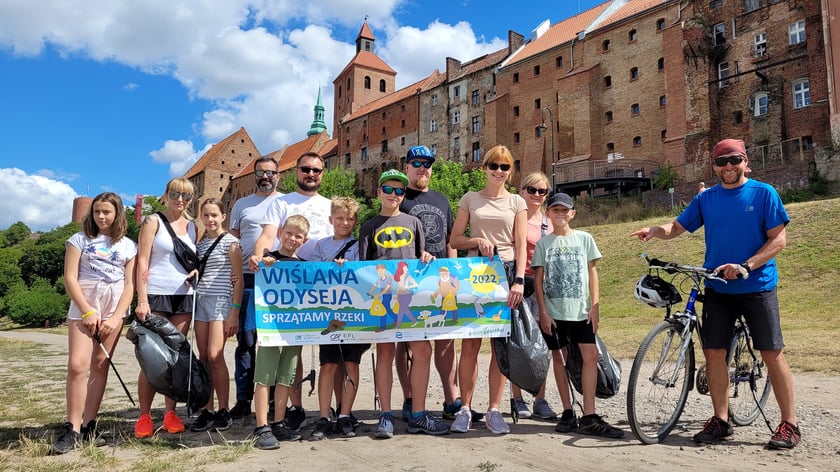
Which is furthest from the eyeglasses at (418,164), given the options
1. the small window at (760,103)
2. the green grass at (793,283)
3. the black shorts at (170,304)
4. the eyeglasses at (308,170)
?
the small window at (760,103)

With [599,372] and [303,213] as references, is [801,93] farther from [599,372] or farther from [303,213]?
[303,213]

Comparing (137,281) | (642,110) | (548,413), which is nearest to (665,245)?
(642,110)

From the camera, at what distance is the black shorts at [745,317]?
434cm

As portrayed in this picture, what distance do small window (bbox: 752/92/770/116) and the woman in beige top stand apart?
36826 mm

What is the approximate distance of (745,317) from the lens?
4484 mm

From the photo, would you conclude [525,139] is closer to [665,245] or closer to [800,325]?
[665,245]

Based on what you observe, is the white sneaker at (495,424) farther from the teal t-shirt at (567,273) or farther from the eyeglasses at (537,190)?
the eyeglasses at (537,190)

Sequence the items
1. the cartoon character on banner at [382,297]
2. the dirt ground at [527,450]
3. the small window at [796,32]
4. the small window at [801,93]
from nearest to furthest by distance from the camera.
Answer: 1. the dirt ground at [527,450]
2. the cartoon character on banner at [382,297]
3. the small window at [801,93]
4. the small window at [796,32]

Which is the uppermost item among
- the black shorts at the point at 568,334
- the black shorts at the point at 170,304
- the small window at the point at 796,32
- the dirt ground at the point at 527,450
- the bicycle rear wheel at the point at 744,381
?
the small window at the point at 796,32

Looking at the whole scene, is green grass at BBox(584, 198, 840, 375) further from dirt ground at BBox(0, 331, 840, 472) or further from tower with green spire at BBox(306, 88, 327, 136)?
tower with green spire at BBox(306, 88, 327, 136)

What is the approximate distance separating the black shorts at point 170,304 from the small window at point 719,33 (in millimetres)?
41483

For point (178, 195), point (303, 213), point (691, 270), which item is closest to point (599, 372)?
point (691, 270)

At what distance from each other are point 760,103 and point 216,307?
39.0 metres

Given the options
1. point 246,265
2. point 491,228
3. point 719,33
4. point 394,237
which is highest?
point 719,33
